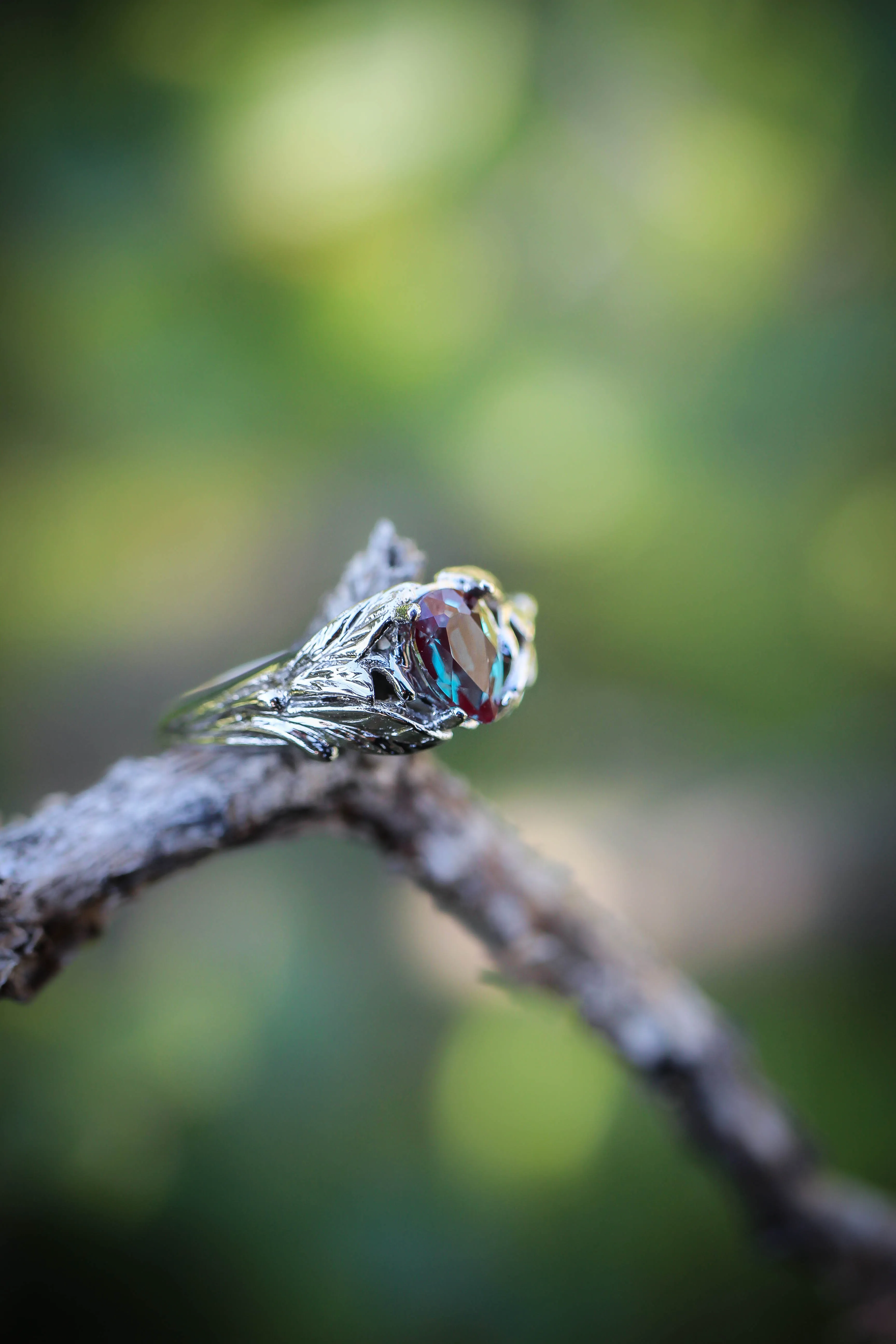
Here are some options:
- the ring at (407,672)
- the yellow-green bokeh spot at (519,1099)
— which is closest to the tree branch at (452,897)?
the ring at (407,672)

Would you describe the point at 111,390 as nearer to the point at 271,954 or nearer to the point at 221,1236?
the point at 271,954

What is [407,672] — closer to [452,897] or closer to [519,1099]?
[452,897]

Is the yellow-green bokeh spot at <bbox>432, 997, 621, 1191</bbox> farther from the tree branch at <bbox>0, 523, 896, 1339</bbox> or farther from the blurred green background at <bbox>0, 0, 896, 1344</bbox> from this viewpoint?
the tree branch at <bbox>0, 523, 896, 1339</bbox>

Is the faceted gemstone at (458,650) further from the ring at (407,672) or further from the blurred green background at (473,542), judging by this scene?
the blurred green background at (473,542)

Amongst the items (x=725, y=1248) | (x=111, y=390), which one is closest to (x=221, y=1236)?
(x=725, y=1248)

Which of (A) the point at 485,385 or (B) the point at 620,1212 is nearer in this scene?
(B) the point at 620,1212

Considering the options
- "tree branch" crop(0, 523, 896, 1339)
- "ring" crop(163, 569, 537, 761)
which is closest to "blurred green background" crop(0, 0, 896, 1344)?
"tree branch" crop(0, 523, 896, 1339)

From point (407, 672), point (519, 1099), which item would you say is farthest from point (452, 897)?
point (519, 1099)
